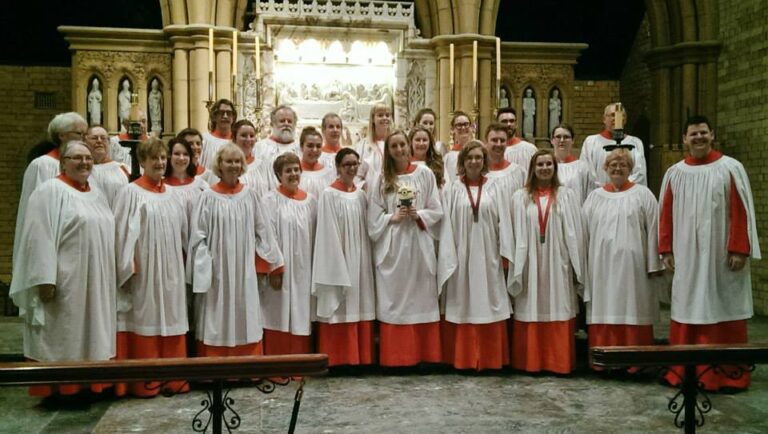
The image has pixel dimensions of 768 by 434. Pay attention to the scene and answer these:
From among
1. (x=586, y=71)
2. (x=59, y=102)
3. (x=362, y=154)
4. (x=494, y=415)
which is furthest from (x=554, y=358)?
(x=59, y=102)

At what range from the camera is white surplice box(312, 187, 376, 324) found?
577cm

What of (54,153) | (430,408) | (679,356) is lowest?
(430,408)

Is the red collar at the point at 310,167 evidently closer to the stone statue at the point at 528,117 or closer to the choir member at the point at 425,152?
the choir member at the point at 425,152

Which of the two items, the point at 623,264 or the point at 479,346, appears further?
the point at 479,346

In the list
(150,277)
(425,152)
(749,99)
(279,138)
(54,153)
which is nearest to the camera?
(150,277)

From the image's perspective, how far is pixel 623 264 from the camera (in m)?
5.73

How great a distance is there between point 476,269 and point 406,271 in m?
0.57

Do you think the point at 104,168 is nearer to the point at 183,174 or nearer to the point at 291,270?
the point at 183,174

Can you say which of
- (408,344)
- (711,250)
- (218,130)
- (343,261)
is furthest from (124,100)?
(711,250)

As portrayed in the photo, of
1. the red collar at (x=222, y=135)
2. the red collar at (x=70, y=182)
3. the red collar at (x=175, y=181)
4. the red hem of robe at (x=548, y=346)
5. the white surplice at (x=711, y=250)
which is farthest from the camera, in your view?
the red collar at (x=222, y=135)

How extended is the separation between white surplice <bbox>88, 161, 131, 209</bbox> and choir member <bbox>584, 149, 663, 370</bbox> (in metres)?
3.84

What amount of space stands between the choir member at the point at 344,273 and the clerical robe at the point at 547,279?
1.25 metres

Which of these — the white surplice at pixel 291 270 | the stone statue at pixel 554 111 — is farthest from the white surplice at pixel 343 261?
the stone statue at pixel 554 111

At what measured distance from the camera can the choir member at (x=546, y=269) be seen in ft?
19.2
